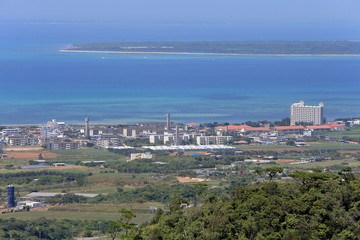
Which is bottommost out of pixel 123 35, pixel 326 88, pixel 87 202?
pixel 87 202

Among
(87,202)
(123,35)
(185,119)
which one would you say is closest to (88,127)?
(185,119)

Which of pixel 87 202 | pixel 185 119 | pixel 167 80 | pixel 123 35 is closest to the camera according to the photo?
pixel 87 202

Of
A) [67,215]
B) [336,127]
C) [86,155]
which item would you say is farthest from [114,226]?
[336,127]

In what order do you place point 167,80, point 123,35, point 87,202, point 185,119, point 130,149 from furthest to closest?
point 123,35 → point 167,80 → point 185,119 → point 130,149 → point 87,202

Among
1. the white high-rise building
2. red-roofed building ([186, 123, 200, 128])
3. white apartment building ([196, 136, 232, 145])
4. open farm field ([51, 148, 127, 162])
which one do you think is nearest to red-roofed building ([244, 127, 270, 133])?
white apartment building ([196, 136, 232, 145])

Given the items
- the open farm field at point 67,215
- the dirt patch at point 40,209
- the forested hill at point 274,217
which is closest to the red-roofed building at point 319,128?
the open farm field at point 67,215

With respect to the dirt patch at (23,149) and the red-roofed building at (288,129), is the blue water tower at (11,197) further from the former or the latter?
→ the red-roofed building at (288,129)

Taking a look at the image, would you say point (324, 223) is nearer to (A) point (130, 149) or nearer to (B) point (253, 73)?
(A) point (130, 149)
